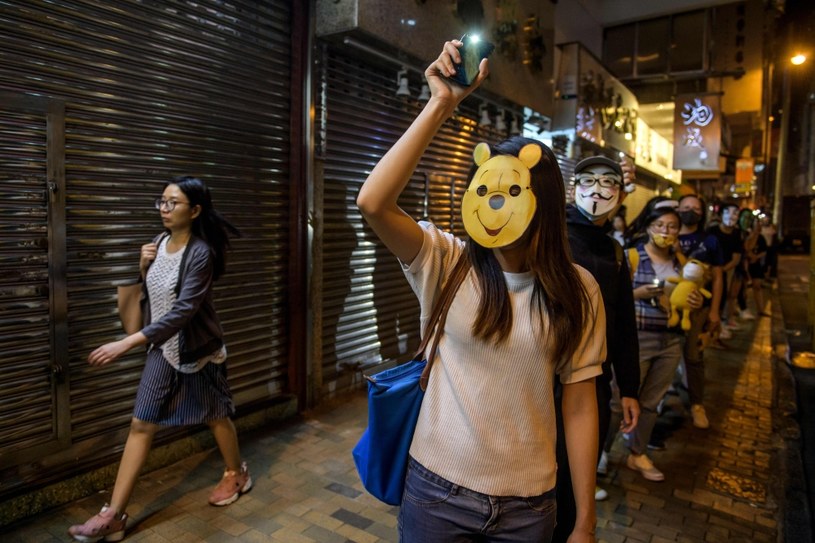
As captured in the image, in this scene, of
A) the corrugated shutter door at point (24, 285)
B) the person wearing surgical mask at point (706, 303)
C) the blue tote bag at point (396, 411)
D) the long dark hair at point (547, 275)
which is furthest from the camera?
the person wearing surgical mask at point (706, 303)

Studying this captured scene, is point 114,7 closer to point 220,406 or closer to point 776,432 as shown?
point 220,406

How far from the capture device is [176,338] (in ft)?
11.8

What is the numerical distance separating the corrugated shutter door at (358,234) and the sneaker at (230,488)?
2.01 meters

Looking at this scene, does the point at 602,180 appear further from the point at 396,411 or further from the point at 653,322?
the point at 396,411

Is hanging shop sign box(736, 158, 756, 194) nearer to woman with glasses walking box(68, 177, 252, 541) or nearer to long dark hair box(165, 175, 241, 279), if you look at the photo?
long dark hair box(165, 175, 241, 279)

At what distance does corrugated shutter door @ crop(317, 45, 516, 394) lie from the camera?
6.07m

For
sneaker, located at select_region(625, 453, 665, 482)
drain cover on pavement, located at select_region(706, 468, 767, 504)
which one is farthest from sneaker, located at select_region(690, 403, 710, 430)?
sneaker, located at select_region(625, 453, 665, 482)

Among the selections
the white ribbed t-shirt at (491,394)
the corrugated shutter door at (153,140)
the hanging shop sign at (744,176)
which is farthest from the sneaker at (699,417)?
the hanging shop sign at (744,176)

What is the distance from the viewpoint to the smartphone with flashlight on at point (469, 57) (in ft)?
5.29

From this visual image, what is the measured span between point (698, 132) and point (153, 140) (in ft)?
48.1

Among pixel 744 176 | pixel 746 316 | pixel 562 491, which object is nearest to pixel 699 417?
pixel 562 491

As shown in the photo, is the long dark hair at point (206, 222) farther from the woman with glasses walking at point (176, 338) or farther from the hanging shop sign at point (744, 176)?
the hanging shop sign at point (744, 176)

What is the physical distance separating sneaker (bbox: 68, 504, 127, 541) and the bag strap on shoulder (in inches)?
107

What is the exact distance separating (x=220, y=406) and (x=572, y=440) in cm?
273
